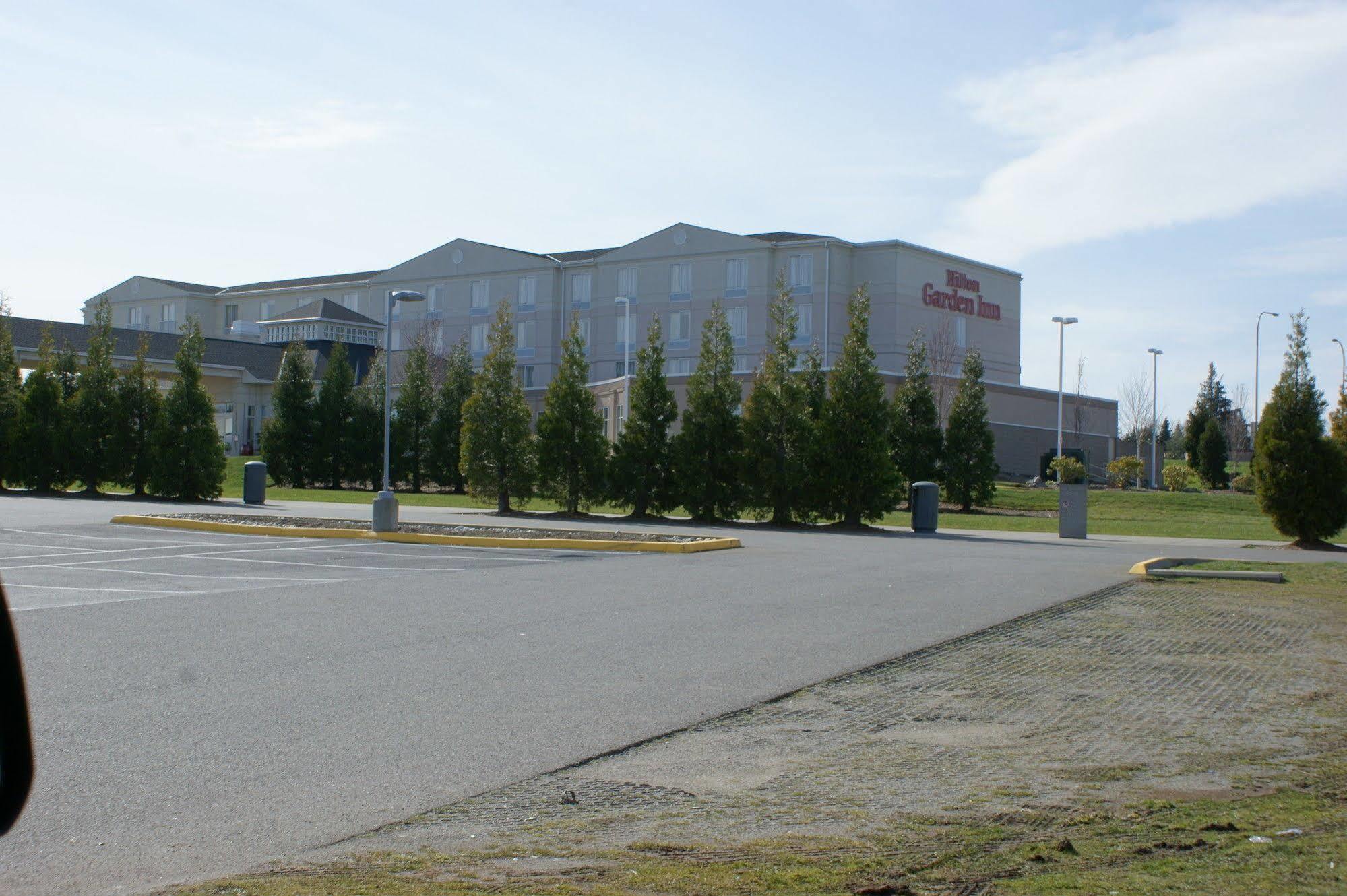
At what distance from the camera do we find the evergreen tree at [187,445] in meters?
39.2

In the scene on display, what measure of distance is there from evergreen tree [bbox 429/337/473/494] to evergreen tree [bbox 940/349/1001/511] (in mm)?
18510

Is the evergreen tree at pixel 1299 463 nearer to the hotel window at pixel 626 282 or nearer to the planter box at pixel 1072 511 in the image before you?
the planter box at pixel 1072 511

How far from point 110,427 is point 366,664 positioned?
35.8 metres

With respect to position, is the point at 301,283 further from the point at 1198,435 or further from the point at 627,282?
the point at 1198,435

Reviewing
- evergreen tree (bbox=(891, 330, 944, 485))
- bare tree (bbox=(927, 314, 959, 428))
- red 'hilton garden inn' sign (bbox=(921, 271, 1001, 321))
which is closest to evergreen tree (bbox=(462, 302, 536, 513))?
evergreen tree (bbox=(891, 330, 944, 485))

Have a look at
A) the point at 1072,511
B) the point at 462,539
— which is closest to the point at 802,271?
the point at 1072,511

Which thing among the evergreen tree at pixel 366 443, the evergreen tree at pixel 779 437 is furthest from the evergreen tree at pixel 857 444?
the evergreen tree at pixel 366 443

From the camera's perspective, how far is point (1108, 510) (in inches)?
1588

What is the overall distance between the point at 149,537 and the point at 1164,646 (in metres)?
19.0

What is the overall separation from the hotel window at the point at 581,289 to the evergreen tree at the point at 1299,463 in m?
50.1

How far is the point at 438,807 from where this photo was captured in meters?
5.86

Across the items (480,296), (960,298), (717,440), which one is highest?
(480,296)

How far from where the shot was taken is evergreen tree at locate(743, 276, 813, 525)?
3186cm

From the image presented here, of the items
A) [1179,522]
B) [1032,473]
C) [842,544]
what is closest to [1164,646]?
[842,544]
